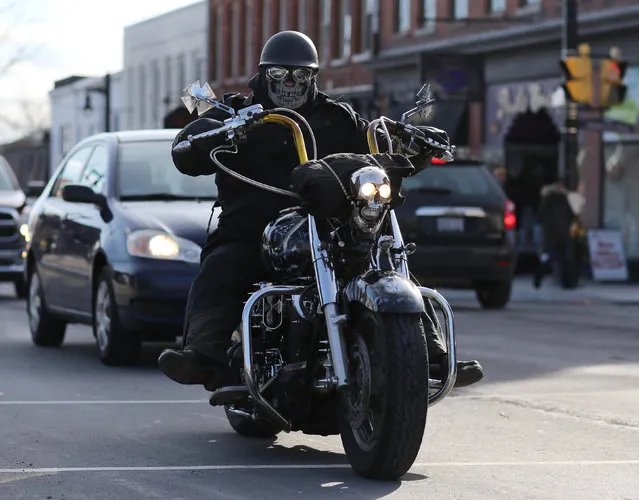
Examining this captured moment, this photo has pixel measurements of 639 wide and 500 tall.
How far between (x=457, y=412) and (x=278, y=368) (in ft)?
8.30

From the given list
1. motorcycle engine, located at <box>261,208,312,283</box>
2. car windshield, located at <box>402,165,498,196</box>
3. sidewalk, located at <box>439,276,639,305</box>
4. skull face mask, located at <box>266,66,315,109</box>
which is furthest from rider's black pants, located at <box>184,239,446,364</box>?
sidewalk, located at <box>439,276,639,305</box>

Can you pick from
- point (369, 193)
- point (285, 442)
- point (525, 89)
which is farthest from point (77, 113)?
point (369, 193)

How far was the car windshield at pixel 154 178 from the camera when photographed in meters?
A: 13.0

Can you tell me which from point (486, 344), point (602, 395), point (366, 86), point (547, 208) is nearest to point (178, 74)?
point (366, 86)

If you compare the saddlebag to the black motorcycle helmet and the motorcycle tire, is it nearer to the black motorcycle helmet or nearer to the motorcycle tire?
the black motorcycle helmet

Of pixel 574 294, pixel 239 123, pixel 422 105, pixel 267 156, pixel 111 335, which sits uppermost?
pixel 422 105

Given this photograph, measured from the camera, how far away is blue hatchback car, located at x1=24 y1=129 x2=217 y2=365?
481 inches

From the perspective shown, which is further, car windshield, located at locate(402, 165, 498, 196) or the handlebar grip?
car windshield, located at locate(402, 165, 498, 196)

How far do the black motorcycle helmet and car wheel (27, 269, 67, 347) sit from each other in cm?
673

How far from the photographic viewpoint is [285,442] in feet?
27.5

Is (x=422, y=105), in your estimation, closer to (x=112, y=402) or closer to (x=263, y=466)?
(x=263, y=466)

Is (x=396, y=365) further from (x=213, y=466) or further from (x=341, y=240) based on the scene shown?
(x=213, y=466)

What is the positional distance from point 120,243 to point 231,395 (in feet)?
16.6

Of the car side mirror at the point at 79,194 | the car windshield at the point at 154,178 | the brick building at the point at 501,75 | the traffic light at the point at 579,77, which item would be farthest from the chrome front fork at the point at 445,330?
the brick building at the point at 501,75
